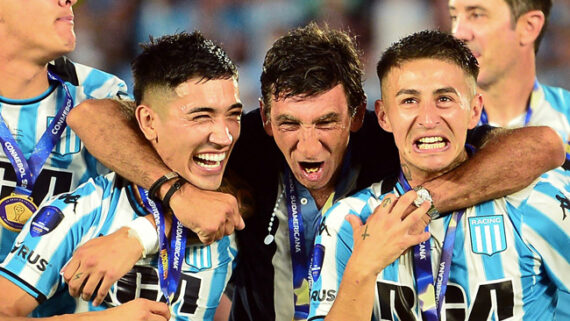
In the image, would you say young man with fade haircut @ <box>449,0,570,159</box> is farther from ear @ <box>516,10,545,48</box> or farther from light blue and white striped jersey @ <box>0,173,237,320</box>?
light blue and white striped jersey @ <box>0,173,237,320</box>

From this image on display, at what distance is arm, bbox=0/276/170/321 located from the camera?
8.77 ft

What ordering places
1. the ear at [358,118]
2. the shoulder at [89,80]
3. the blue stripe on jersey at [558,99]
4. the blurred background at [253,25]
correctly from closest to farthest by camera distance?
1. the ear at [358,118]
2. the shoulder at [89,80]
3. the blue stripe on jersey at [558,99]
4. the blurred background at [253,25]

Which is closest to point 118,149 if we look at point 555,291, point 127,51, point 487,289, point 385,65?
point 385,65

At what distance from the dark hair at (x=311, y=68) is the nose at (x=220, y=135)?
25cm

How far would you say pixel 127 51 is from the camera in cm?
607

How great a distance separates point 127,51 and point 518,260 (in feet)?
13.4

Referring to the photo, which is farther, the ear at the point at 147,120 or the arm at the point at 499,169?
the ear at the point at 147,120

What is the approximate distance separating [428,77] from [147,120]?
1.09m

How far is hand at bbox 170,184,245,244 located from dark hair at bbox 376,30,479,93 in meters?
0.75

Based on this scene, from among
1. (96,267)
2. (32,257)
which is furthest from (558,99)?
(32,257)

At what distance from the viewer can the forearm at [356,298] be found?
100 inches

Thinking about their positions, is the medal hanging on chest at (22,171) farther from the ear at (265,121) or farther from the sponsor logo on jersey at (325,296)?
the sponsor logo on jersey at (325,296)

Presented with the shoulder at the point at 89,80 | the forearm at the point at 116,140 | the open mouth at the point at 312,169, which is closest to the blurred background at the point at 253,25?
the shoulder at the point at 89,80

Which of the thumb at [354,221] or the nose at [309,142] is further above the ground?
the nose at [309,142]
